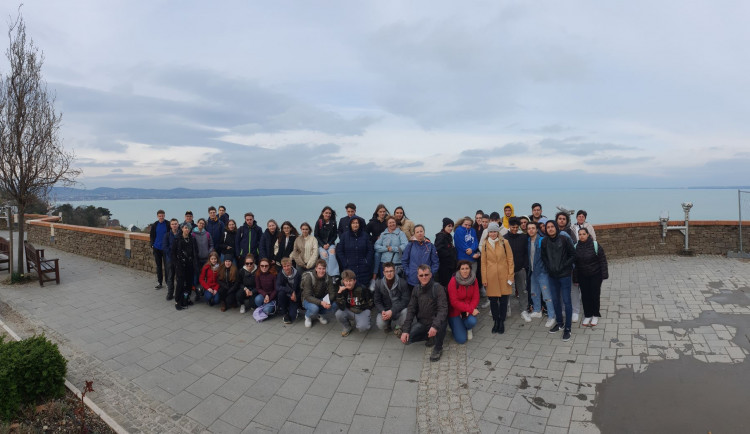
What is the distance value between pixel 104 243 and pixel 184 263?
5864 millimetres

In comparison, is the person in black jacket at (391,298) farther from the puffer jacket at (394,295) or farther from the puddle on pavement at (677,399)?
the puddle on pavement at (677,399)

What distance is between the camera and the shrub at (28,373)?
3.41 metres

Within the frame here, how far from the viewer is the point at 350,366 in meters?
4.49

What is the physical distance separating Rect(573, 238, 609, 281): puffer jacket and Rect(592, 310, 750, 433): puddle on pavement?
1350 mm

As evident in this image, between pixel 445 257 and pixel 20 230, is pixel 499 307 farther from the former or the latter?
pixel 20 230

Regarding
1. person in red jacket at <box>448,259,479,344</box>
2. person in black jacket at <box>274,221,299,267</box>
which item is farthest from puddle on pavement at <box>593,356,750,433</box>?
person in black jacket at <box>274,221,299,267</box>

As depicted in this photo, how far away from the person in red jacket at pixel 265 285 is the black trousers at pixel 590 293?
4.90 metres

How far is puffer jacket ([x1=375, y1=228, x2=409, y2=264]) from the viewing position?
236 inches

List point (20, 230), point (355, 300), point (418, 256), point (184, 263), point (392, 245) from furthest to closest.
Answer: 1. point (20, 230)
2. point (184, 263)
3. point (392, 245)
4. point (418, 256)
5. point (355, 300)

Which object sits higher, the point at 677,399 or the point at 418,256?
the point at 418,256

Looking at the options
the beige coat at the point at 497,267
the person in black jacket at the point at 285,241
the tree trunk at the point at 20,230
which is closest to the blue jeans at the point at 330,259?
the person in black jacket at the point at 285,241

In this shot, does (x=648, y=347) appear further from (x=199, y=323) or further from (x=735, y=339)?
(x=199, y=323)

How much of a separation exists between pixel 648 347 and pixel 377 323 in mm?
3525

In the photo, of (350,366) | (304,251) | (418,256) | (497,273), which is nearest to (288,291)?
(304,251)
